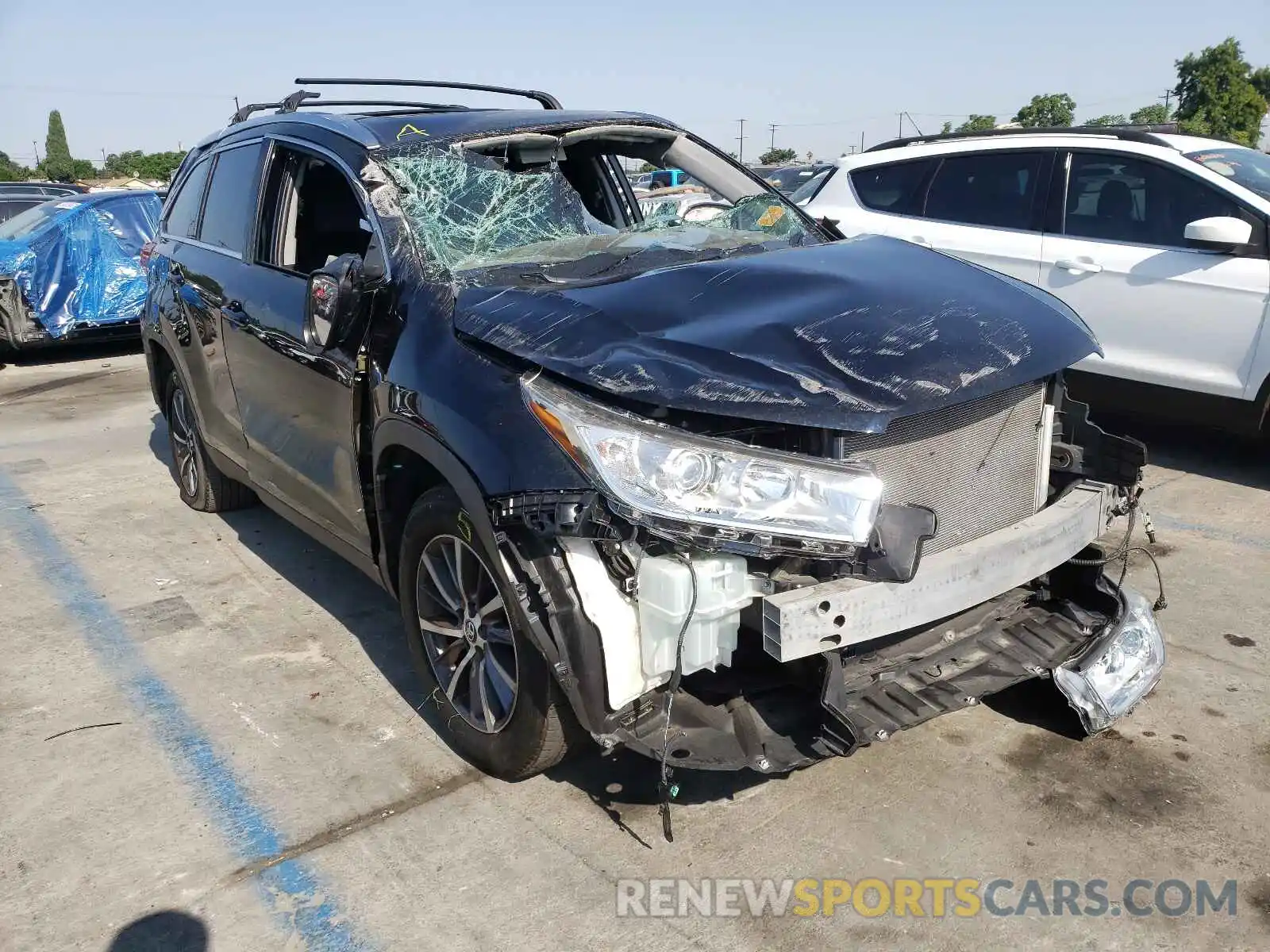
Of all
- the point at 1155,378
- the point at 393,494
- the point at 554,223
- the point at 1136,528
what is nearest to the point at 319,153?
the point at 554,223

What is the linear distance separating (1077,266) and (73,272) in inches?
363

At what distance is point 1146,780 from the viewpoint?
120 inches

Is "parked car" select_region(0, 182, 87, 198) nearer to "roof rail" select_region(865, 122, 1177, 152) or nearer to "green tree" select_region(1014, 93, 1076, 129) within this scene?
"roof rail" select_region(865, 122, 1177, 152)

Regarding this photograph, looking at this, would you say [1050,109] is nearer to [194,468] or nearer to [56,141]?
[194,468]

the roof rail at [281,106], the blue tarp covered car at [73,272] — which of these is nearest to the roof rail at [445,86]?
the roof rail at [281,106]

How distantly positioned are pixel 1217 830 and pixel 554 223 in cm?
272

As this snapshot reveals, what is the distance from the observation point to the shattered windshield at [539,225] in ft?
10.7

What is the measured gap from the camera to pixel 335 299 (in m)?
3.14

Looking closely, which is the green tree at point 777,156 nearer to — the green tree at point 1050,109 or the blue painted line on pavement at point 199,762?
the green tree at point 1050,109

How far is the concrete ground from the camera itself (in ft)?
8.38

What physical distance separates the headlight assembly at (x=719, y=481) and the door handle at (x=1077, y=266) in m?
4.12

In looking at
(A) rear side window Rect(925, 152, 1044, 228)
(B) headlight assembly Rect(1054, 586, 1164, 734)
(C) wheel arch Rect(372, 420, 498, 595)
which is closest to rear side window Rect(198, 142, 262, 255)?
(C) wheel arch Rect(372, 420, 498, 595)

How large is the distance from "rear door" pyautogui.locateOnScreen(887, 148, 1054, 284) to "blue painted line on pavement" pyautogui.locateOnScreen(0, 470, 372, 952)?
470cm

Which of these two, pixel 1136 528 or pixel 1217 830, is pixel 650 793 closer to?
pixel 1217 830
